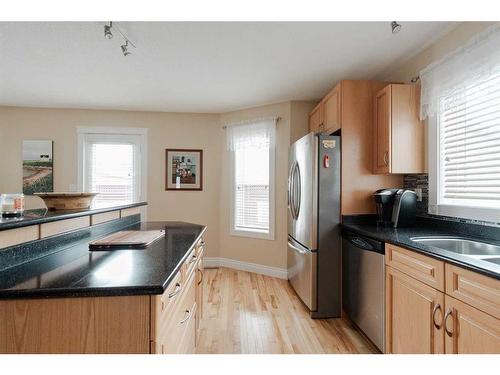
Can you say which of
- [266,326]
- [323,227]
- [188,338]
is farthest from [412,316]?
[188,338]

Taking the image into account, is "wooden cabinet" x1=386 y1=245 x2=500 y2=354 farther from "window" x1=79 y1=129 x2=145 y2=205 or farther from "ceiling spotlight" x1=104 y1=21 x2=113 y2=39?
"window" x1=79 y1=129 x2=145 y2=205

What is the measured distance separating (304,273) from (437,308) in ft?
4.50

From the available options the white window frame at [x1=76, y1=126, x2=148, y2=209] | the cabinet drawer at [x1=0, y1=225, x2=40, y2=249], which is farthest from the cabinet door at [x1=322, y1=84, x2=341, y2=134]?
the white window frame at [x1=76, y1=126, x2=148, y2=209]

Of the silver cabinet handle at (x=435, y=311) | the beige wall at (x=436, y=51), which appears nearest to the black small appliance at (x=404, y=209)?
the silver cabinet handle at (x=435, y=311)

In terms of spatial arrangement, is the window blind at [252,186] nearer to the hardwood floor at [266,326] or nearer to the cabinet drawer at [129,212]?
the hardwood floor at [266,326]

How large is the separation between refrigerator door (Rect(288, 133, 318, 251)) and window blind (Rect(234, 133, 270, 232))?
73 cm

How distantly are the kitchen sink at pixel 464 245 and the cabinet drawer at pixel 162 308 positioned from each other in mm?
1535

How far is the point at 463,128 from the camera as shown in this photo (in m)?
1.93

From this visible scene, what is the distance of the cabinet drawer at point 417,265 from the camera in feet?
4.43

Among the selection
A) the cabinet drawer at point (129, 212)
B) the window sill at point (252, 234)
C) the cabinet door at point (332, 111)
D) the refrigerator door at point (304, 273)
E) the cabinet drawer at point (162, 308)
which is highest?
the cabinet door at point (332, 111)

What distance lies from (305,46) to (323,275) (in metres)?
Answer: 1.98

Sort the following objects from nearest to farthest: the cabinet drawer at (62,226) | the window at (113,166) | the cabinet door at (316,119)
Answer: the cabinet drawer at (62,226)
the cabinet door at (316,119)
the window at (113,166)

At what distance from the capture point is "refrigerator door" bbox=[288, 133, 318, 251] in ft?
8.07
